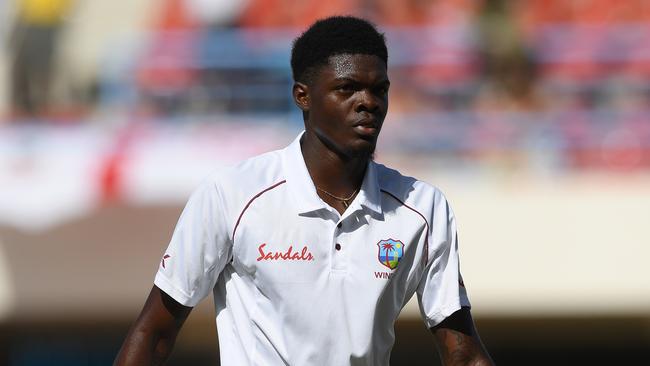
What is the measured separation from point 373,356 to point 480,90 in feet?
23.9

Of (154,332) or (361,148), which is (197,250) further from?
(361,148)

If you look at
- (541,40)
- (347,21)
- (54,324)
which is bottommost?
(54,324)

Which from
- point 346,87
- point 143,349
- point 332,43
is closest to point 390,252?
point 346,87

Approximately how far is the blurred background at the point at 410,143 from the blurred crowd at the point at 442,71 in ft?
0.05

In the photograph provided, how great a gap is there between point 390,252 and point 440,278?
0.61 feet

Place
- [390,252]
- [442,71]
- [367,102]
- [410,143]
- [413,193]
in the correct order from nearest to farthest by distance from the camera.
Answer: [367,102] → [390,252] → [413,193] → [410,143] → [442,71]

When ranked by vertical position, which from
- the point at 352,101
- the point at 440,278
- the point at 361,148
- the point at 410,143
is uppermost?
the point at 352,101

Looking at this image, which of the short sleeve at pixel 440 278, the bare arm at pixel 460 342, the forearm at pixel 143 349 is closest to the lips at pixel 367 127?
the short sleeve at pixel 440 278

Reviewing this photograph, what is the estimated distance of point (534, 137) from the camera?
33.8ft

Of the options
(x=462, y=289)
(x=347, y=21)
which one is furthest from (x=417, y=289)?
(x=347, y=21)

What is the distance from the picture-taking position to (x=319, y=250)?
3529 mm

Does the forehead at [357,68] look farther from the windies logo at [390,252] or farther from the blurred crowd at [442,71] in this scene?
the blurred crowd at [442,71]

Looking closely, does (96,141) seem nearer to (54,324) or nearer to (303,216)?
(54,324)

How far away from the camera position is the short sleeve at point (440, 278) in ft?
12.0
